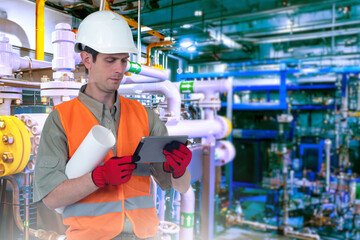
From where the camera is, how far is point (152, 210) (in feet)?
3.66

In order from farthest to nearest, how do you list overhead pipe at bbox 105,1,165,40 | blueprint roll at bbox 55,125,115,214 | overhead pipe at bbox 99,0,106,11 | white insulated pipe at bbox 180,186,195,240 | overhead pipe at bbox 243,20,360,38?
overhead pipe at bbox 243,20,360,38 → white insulated pipe at bbox 180,186,195,240 → overhead pipe at bbox 105,1,165,40 → overhead pipe at bbox 99,0,106,11 → blueprint roll at bbox 55,125,115,214

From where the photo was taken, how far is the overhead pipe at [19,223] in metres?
1.22

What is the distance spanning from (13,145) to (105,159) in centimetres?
40

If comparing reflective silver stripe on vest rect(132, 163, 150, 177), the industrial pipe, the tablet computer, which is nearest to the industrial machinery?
reflective silver stripe on vest rect(132, 163, 150, 177)

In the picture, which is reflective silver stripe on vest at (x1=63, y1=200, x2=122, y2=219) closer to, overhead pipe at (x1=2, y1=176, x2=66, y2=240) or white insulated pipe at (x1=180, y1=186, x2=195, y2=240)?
overhead pipe at (x1=2, y1=176, x2=66, y2=240)

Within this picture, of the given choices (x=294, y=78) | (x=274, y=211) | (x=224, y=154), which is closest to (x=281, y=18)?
(x=294, y=78)

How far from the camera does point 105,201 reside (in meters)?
0.99

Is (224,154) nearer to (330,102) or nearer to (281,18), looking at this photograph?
(281,18)

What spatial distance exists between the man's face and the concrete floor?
320 cm

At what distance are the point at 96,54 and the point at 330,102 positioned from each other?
6042mm

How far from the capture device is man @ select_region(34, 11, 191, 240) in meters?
0.89

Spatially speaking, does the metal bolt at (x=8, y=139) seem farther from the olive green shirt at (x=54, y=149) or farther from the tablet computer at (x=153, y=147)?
the tablet computer at (x=153, y=147)

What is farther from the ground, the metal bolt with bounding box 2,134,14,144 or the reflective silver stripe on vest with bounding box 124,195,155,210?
the metal bolt with bounding box 2,134,14,144

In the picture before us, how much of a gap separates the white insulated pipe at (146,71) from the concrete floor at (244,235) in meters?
2.77
